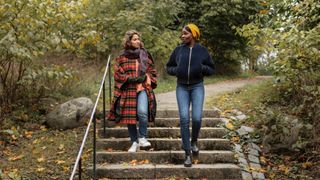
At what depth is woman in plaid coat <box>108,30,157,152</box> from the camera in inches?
216

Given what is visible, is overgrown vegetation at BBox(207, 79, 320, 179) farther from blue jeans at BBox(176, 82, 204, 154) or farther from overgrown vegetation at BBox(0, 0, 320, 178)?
blue jeans at BBox(176, 82, 204, 154)

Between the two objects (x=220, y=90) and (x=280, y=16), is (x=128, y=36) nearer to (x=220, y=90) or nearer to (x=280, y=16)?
(x=280, y=16)

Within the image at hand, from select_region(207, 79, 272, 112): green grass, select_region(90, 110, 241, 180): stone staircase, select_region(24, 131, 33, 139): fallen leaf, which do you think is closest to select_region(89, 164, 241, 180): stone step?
select_region(90, 110, 241, 180): stone staircase

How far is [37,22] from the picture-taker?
6488mm

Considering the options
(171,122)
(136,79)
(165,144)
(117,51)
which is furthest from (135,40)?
(117,51)

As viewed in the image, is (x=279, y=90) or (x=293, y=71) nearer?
(x=293, y=71)

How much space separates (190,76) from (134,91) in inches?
35.7

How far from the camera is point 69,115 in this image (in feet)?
24.2

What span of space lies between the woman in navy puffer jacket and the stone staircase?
0.27 meters

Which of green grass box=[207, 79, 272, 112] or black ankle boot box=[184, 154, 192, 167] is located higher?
green grass box=[207, 79, 272, 112]

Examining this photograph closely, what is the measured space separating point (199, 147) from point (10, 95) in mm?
3991

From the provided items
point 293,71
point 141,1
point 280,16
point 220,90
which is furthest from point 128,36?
point 141,1

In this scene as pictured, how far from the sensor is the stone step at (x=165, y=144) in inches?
229

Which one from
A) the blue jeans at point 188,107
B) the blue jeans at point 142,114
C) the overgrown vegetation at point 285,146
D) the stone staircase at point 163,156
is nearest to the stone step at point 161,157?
the stone staircase at point 163,156
